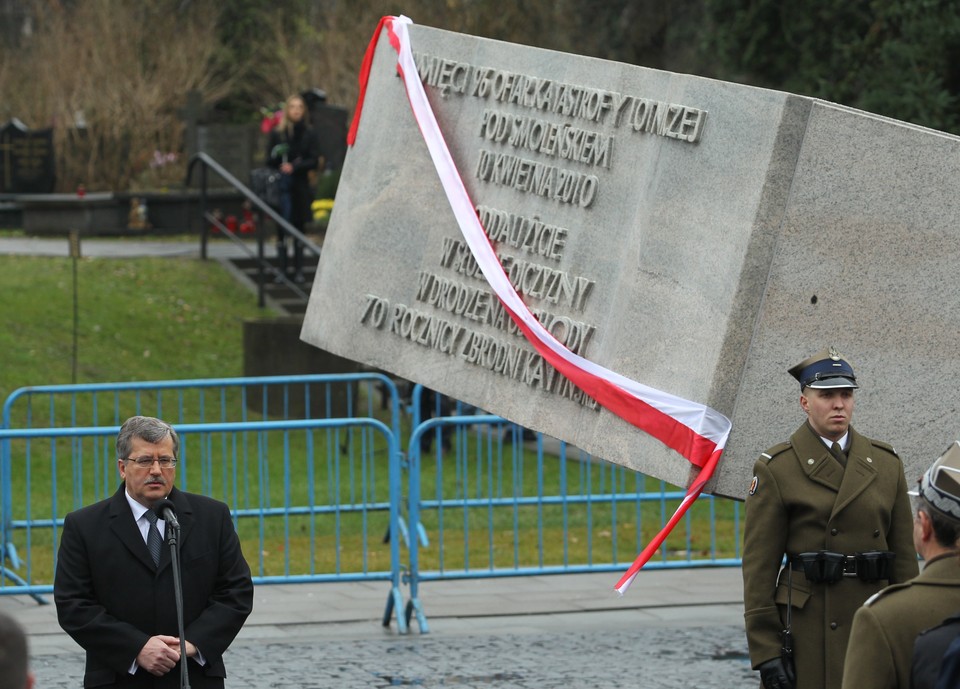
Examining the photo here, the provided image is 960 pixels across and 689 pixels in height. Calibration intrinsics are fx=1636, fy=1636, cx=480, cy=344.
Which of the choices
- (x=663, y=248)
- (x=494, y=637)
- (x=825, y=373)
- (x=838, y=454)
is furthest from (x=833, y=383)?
(x=494, y=637)

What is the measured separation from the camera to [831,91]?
65.8 ft

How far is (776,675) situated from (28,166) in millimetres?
25205

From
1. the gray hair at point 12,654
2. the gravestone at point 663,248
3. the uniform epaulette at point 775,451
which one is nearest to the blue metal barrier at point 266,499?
the gravestone at point 663,248

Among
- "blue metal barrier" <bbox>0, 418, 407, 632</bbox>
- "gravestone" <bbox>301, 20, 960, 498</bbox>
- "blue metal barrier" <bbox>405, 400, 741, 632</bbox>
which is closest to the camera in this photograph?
"gravestone" <bbox>301, 20, 960, 498</bbox>

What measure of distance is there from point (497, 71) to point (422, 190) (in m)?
0.65

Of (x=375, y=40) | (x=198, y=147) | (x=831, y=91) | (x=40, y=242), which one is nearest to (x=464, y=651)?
(x=375, y=40)

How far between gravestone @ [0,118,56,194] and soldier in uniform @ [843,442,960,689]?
2651 cm

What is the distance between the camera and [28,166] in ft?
94.2

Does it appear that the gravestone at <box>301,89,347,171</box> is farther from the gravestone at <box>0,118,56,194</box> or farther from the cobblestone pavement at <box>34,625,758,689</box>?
the cobblestone pavement at <box>34,625,758,689</box>

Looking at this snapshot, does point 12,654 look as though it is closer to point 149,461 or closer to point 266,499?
point 149,461

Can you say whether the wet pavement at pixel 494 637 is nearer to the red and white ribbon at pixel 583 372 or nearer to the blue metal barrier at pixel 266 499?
the blue metal barrier at pixel 266 499

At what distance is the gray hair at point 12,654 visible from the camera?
2719mm

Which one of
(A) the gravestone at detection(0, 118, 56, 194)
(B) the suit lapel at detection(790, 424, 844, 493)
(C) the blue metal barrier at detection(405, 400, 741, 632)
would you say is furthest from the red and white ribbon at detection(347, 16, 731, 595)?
(A) the gravestone at detection(0, 118, 56, 194)

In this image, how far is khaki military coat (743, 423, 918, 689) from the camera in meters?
5.58
